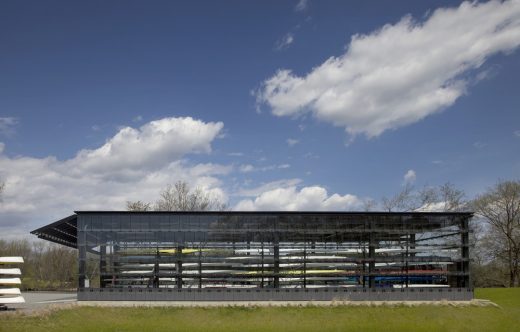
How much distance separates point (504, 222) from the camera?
6475 cm

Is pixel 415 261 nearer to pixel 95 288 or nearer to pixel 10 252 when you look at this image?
pixel 95 288

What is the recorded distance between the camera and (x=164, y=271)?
38.2m

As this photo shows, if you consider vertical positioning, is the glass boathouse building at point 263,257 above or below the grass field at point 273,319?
above

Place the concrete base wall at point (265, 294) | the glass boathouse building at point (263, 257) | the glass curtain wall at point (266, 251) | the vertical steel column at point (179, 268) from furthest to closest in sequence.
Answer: the glass curtain wall at point (266, 251) → the vertical steel column at point (179, 268) → the glass boathouse building at point (263, 257) → the concrete base wall at point (265, 294)

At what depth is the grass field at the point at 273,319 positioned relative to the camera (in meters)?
30.7

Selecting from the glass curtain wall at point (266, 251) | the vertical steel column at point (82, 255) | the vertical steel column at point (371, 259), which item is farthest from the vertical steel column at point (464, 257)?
the vertical steel column at point (82, 255)

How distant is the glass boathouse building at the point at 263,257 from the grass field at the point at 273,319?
255 cm

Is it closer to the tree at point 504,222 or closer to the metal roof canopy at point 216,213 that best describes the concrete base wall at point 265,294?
the metal roof canopy at point 216,213

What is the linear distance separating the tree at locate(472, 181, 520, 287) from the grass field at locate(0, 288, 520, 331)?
30.1 m

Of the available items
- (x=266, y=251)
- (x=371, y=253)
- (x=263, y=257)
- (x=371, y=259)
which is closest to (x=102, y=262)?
(x=263, y=257)

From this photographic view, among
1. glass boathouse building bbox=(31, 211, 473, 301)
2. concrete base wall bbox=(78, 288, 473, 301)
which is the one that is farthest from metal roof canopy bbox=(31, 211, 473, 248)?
concrete base wall bbox=(78, 288, 473, 301)

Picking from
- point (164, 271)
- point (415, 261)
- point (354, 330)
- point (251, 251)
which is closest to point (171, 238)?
point (164, 271)

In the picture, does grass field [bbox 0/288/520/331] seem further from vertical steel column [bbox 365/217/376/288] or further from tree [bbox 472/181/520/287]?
tree [bbox 472/181/520/287]

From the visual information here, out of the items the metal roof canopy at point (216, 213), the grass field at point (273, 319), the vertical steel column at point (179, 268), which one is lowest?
the grass field at point (273, 319)
